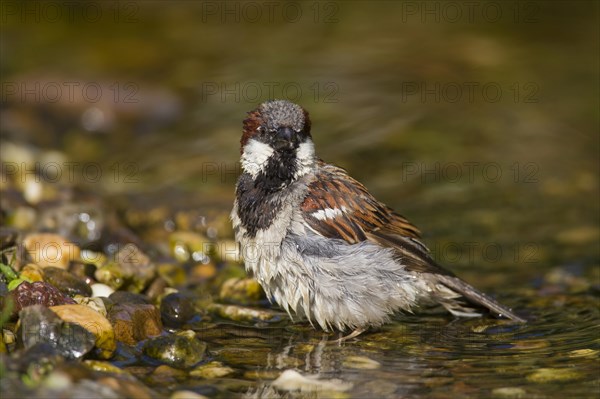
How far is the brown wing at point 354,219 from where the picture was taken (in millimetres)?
5828

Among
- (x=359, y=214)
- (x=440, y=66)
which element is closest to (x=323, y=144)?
(x=440, y=66)

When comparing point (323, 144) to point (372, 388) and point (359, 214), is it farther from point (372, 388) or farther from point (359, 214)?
point (372, 388)

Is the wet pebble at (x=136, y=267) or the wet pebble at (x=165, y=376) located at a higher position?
the wet pebble at (x=136, y=267)

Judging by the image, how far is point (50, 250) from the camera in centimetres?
645

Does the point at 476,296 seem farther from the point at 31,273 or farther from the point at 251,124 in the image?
the point at 31,273

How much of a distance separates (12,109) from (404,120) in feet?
15.4

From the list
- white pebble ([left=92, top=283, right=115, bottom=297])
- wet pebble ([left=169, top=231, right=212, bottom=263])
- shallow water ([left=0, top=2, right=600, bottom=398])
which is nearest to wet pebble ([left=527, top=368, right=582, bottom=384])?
shallow water ([left=0, top=2, right=600, bottom=398])

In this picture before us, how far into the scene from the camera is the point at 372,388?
480 centimetres

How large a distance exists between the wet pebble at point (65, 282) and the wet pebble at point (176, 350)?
3.00 feet

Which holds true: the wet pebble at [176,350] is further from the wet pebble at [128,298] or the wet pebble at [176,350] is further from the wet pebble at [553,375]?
the wet pebble at [553,375]

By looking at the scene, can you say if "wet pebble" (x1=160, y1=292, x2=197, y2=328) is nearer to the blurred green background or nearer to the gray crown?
the gray crown

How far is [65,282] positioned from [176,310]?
0.77 metres

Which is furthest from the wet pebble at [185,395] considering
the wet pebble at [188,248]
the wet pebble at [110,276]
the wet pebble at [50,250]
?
the wet pebble at [188,248]

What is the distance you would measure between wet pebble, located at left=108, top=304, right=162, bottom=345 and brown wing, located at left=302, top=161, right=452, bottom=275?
1176mm
